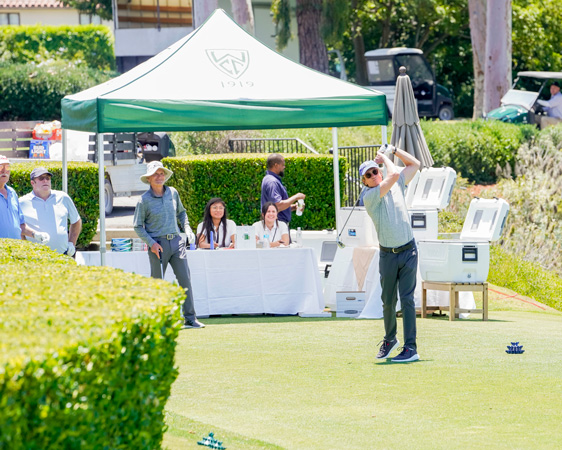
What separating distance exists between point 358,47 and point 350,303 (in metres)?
32.0

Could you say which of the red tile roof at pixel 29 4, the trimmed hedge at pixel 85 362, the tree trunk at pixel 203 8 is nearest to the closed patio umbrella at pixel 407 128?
the trimmed hedge at pixel 85 362

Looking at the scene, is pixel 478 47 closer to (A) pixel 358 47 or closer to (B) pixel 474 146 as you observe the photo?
(B) pixel 474 146

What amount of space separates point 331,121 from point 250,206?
17.9ft

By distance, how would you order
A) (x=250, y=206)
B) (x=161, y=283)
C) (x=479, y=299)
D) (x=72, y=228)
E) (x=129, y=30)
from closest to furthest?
1. (x=161, y=283)
2. (x=72, y=228)
3. (x=479, y=299)
4. (x=250, y=206)
5. (x=129, y=30)

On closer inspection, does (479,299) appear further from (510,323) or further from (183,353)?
(183,353)

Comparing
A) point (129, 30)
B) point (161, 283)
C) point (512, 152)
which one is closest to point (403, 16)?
point (129, 30)

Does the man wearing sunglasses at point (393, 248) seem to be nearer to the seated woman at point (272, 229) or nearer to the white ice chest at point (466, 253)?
the white ice chest at point (466, 253)

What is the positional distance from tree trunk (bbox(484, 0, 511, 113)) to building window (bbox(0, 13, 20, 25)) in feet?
134

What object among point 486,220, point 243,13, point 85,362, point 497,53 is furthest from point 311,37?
point 85,362

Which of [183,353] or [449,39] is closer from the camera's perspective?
[183,353]

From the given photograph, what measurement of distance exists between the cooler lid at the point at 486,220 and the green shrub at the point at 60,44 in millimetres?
34679

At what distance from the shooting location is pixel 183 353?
30.0ft

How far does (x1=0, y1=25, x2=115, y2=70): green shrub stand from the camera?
147ft

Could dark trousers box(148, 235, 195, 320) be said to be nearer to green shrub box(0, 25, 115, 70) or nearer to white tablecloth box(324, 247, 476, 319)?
white tablecloth box(324, 247, 476, 319)
